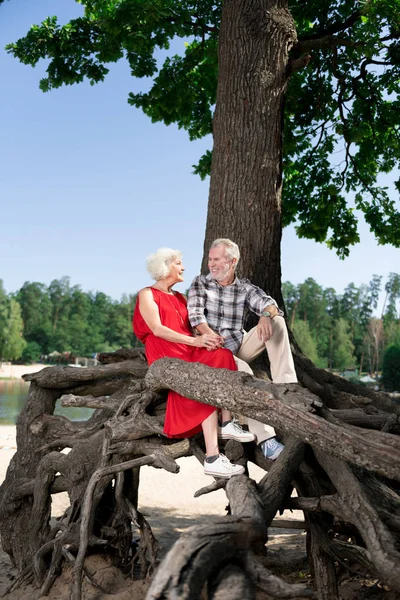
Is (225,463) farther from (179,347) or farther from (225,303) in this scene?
(225,303)

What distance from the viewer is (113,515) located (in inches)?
249

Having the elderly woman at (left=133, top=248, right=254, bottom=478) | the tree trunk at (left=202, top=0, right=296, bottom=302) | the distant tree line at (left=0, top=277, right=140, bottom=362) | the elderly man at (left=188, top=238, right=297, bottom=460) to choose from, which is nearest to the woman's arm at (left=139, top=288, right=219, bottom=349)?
the elderly woman at (left=133, top=248, right=254, bottom=478)

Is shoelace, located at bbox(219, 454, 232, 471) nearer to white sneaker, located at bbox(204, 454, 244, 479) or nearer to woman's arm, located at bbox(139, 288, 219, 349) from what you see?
white sneaker, located at bbox(204, 454, 244, 479)

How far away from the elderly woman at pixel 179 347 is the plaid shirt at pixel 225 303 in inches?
9.4

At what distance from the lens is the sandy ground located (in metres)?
8.39

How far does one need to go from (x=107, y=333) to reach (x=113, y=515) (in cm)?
9920

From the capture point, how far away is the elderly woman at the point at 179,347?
16.3 ft

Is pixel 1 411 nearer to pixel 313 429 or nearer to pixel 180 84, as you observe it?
pixel 180 84

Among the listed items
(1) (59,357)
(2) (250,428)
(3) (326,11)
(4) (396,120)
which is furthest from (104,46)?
(1) (59,357)

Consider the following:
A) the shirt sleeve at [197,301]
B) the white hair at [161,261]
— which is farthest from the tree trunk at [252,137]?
the white hair at [161,261]

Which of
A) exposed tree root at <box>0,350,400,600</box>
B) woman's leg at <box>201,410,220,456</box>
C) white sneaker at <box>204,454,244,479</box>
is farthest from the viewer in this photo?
woman's leg at <box>201,410,220,456</box>

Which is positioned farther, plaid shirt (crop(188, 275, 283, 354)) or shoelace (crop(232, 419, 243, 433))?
plaid shirt (crop(188, 275, 283, 354))

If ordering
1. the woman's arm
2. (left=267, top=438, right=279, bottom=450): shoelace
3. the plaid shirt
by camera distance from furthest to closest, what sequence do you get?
the plaid shirt
the woman's arm
(left=267, top=438, right=279, bottom=450): shoelace

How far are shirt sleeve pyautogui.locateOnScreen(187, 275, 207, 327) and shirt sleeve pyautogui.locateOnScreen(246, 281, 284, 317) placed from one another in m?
0.42
